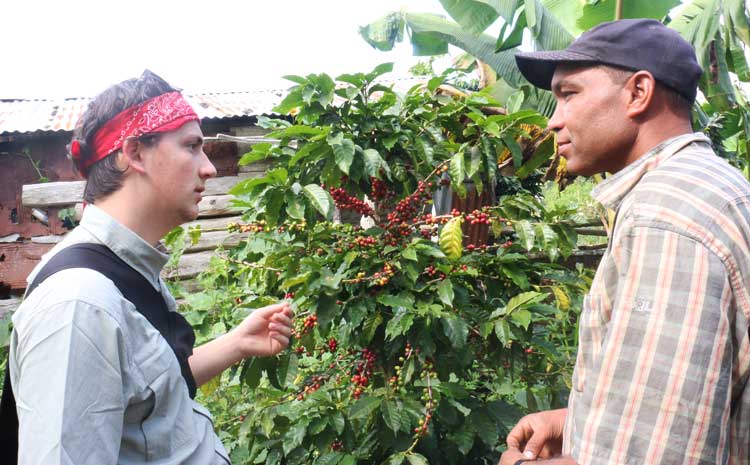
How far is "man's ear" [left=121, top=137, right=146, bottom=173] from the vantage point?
1537 millimetres

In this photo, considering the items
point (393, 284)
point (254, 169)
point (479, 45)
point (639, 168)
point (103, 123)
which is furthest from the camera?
point (254, 169)

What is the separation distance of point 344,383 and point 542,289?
88 cm

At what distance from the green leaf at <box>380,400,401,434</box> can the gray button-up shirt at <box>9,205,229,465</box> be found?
34.2 inches

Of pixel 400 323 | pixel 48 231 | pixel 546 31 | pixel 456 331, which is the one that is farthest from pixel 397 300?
pixel 48 231

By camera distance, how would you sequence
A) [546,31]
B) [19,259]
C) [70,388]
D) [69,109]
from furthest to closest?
[69,109] → [19,259] → [546,31] → [70,388]

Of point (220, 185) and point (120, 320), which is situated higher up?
point (120, 320)

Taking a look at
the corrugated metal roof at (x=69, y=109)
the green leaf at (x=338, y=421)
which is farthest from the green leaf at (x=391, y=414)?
the corrugated metal roof at (x=69, y=109)

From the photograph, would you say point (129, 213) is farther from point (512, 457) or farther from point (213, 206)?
point (213, 206)

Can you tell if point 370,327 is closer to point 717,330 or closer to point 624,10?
point 717,330

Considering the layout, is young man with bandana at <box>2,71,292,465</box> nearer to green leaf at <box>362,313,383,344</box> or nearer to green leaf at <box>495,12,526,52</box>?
green leaf at <box>362,313,383,344</box>

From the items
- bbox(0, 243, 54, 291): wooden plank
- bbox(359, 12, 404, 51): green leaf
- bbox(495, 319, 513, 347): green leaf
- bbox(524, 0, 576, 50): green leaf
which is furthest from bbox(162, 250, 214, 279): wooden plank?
bbox(495, 319, 513, 347): green leaf

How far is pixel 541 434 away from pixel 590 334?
1.08ft

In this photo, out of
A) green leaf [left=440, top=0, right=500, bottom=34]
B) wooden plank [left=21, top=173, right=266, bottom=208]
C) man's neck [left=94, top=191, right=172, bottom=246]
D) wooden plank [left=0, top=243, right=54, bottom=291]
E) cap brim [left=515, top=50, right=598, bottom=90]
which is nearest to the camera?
cap brim [left=515, top=50, right=598, bottom=90]

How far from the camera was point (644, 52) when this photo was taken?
134cm
